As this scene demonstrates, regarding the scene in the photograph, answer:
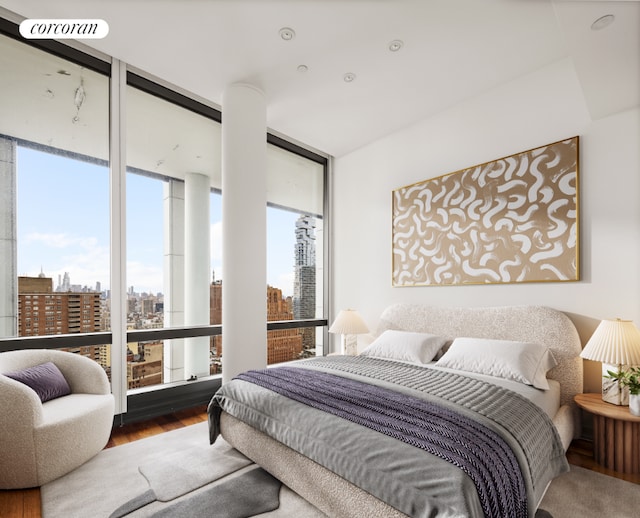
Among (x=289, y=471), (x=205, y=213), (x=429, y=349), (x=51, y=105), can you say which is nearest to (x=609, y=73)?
(x=429, y=349)

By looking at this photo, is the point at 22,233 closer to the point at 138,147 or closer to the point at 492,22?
the point at 138,147

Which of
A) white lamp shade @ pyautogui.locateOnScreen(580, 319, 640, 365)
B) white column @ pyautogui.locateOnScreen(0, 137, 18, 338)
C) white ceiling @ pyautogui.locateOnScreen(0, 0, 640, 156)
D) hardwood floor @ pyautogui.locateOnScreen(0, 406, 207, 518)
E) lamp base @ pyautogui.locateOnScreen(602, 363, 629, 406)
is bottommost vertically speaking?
hardwood floor @ pyautogui.locateOnScreen(0, 406, 207, 518)

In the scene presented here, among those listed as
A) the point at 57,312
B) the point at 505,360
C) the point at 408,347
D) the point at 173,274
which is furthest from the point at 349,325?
the point at 57,312

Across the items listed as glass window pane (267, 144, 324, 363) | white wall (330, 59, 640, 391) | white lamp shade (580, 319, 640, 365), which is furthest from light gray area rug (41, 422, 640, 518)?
glass window pane (267, 144, 324, 363)

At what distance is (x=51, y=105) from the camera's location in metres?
2.84

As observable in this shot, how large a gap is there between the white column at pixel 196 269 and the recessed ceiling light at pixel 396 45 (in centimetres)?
216

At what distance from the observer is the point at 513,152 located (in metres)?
3.18

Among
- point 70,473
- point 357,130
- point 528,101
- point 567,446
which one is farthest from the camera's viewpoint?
point 357,130

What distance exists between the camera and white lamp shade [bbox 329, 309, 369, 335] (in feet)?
12.8

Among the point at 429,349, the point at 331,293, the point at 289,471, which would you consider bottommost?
the point at 289,471

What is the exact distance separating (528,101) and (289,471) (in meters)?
3.37

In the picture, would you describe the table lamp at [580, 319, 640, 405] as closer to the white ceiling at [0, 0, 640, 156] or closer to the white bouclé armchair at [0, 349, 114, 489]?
the white ceiling at [0, 0, 640, 156]

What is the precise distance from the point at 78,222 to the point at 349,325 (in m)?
2.69

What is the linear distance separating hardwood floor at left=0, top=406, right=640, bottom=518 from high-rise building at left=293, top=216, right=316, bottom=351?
158cm
